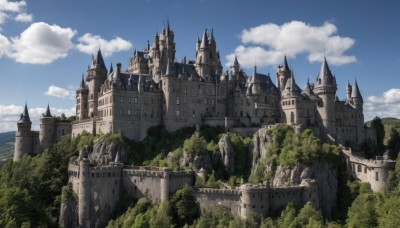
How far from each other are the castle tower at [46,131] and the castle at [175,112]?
8.9 inches

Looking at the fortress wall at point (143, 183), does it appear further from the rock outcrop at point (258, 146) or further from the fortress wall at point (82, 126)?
the fortress wall at point (82, 126)

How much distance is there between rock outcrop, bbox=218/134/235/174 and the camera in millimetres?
83062

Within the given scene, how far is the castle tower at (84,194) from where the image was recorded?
2992 inches

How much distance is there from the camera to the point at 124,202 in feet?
253

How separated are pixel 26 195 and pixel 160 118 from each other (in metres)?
31.7

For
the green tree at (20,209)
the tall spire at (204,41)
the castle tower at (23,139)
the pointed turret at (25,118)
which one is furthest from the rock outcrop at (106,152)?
the tall spire at (204,41)

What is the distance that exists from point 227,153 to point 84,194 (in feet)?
88.2

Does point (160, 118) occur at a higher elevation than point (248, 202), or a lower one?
higher

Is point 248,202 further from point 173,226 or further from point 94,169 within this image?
point 94,169

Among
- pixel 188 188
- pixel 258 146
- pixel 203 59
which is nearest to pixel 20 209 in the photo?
pixel 188 188

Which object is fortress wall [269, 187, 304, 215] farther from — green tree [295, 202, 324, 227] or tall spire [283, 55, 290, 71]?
tall spire [283, 55, 290, 71]

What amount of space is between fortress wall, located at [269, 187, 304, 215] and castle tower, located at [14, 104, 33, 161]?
60.6 metres

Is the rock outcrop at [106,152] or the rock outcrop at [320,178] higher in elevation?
the rock outcrop at [106,152]

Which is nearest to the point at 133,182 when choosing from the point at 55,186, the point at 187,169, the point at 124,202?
the point at 124,202
